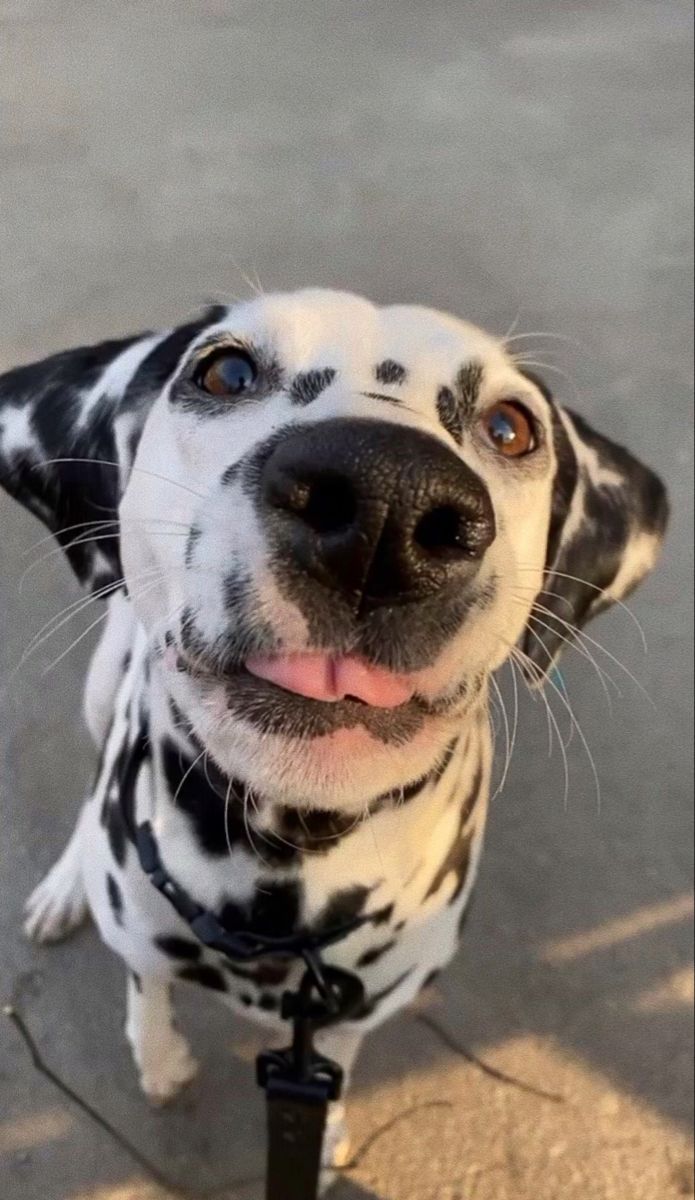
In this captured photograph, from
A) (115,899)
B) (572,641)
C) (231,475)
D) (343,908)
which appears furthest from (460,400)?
(115,899)

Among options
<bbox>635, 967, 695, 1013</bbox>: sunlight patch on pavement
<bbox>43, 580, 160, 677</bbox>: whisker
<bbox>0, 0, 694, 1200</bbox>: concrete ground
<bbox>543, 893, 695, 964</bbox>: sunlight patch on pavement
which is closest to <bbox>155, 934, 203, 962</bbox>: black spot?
<bbox>0, 0, 694, 1200</bbox>: concrete ground

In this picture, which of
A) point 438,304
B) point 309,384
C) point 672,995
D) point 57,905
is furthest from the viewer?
point 438,304

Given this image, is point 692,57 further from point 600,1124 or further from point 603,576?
point 600,1124

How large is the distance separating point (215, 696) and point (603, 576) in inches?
32.2

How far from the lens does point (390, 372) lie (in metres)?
1.35

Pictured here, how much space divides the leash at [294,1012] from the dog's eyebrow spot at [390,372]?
2.06 feet

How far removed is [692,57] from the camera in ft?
11.3

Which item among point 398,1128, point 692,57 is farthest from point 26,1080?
point 692,57

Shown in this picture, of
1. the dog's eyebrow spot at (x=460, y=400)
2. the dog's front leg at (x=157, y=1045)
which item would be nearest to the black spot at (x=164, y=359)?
the dog's eyebrow spot at (x=460, y=400)

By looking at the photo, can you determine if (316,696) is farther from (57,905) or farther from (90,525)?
(57,905)

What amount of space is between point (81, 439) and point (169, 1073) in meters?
1.29

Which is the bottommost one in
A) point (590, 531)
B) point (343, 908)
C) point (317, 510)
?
point (343, 908)

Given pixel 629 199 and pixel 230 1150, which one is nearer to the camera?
pixel 230 1150

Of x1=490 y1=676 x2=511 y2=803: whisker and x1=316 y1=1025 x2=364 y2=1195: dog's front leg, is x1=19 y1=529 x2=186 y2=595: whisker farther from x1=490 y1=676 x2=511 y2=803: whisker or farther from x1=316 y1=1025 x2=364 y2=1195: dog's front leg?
x1=316 y1=1025 x2=364 y2=1195: dog's front leg
